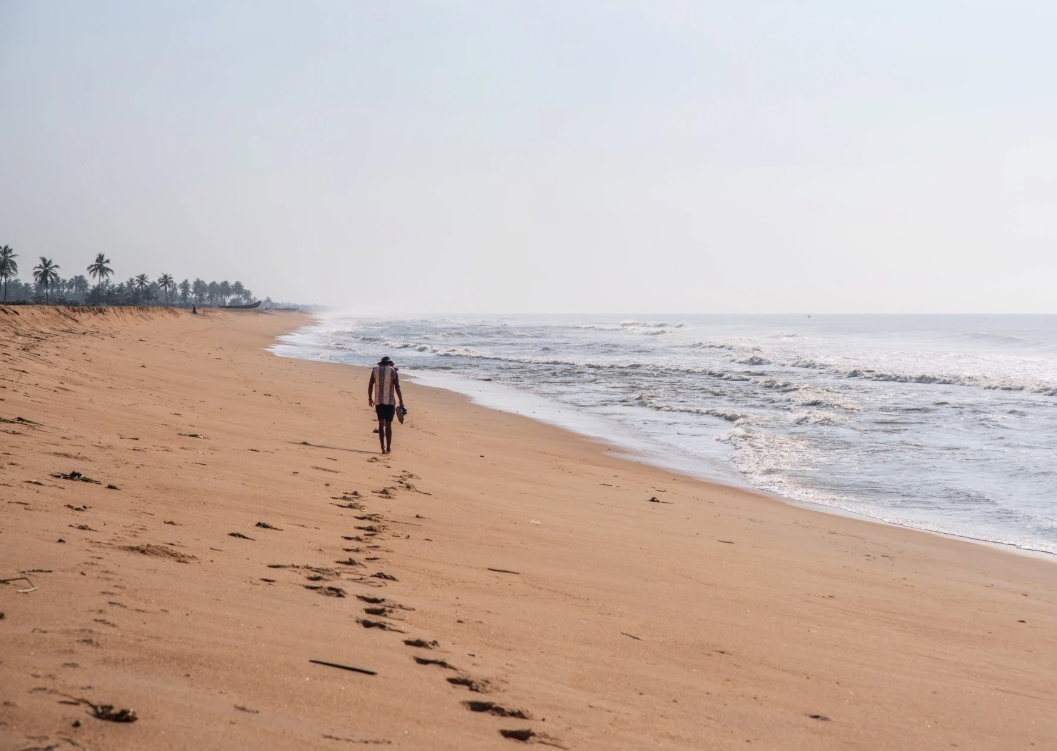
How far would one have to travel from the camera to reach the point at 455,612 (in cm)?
464

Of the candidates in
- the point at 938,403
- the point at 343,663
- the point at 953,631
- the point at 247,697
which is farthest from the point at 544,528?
the point at 938,403

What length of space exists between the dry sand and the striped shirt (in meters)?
2.05

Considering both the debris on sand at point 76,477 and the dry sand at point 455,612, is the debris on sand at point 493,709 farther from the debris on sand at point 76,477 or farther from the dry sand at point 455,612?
the debris on sand at point 76,477

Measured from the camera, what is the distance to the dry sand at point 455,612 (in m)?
3.11

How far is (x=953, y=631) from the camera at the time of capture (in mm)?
5879

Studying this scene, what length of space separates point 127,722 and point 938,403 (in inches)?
1012

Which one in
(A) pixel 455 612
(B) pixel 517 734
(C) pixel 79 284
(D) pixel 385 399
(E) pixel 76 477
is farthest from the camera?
(C) pixel 79 284

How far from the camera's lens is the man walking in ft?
38.4

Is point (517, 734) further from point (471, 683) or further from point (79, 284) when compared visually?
point (79, 284)

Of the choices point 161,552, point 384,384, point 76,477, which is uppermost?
point 384,384

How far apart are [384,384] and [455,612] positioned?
25.9 ft

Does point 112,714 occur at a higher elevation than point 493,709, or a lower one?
higher

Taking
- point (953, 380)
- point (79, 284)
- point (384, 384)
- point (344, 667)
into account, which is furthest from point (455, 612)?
point (79, 284)

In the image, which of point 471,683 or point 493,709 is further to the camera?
point 471,683
